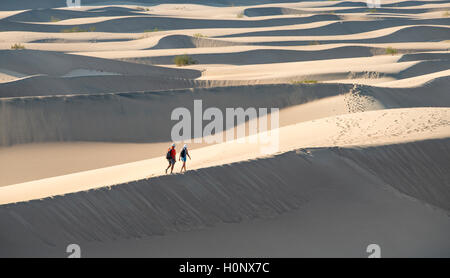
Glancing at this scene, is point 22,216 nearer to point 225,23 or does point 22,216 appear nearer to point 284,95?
point 284,95

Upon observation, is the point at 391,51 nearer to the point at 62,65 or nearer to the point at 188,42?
the point at 188,42

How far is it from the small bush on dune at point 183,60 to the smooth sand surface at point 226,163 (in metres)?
1.04

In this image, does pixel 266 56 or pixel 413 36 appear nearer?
pixel 266 56

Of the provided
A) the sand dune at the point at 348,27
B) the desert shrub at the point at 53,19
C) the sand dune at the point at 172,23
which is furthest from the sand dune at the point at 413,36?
the desert shrub at the point at 53,19

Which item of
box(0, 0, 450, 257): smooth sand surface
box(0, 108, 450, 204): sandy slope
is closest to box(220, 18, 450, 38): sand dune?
box(0, 0, 450, 257): smooth sand surface

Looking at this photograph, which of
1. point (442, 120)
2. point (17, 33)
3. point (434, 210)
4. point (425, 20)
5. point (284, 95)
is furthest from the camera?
point (425, 20)

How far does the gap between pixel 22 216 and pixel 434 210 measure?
26.0 ft

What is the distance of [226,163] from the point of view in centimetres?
1280

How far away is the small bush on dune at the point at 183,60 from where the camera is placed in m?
37.7

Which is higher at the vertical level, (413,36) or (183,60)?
(413,36)

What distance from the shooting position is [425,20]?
198 feet

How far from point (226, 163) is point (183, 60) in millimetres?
25551

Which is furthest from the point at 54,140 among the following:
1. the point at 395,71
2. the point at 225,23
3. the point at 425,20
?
the point at 425,20

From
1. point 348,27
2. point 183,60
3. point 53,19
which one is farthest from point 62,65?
point 53,19
